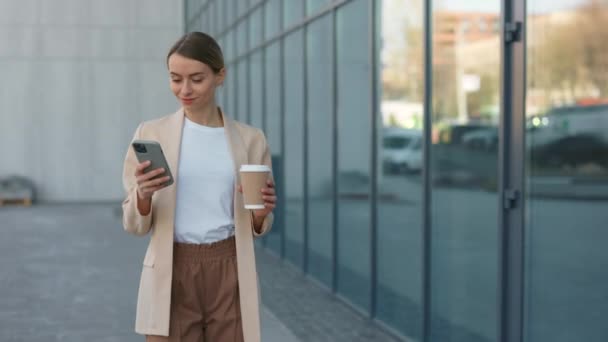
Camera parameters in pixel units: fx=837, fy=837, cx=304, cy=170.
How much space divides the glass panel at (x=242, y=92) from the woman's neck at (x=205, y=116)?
1133 cm

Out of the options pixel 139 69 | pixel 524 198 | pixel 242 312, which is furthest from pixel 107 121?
pixel 242 312

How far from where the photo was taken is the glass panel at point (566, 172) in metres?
4.21

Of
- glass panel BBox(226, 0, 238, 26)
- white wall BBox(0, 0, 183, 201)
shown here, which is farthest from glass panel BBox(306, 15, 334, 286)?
white wall BBox(0, 0, 183, 201)

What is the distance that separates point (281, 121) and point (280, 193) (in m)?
1.02

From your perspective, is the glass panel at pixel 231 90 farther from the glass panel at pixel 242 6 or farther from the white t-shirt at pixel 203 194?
the white t-shirt at pixel 203 194

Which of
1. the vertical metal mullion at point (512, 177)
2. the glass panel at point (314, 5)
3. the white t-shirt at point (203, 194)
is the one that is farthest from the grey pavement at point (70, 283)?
the white t-shirt at point (203, 194)

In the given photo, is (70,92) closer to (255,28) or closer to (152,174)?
(255,28)

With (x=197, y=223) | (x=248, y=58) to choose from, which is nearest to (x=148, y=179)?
(x=197, y=223)

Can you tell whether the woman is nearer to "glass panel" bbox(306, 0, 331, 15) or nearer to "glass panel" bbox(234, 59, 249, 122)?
"glass panel" bbox(306, 0, 331, 15)

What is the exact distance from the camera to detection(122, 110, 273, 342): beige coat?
2660 millimetres

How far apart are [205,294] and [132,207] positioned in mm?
375

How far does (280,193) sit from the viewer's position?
11.8 m

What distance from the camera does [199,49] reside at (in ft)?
8.57

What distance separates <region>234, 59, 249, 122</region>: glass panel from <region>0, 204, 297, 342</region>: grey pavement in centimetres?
278
